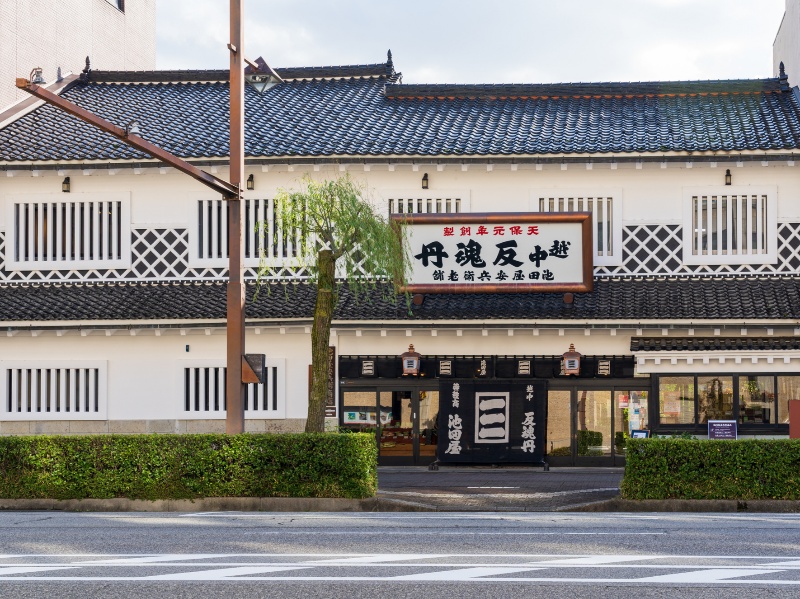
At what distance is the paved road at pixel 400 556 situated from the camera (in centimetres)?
954

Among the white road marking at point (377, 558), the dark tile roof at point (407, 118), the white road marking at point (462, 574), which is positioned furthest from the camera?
the dark tile roof at point (407, 118)

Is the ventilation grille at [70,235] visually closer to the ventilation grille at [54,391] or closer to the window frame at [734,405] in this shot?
the ventilation grille at [54,391]

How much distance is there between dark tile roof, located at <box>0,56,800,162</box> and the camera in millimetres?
26875

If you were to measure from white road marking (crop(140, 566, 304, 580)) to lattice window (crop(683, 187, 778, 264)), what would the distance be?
18.1 m

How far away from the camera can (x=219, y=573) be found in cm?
1029

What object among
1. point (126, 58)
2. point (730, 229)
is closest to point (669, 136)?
point (730, 229)

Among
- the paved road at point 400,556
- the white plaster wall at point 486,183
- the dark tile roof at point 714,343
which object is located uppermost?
the white plaster wall at point 486,183

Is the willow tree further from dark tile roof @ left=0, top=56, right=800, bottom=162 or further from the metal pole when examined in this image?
dark tile roof @ left=0, top=56, right=800, bottom=162

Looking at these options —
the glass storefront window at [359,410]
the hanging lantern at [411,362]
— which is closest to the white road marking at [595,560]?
the hanging lantern at [411,362]

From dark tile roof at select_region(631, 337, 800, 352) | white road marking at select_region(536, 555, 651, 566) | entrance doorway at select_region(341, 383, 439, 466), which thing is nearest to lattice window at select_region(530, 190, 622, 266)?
dark tile roof at select_region(631, 337, 800, 352)

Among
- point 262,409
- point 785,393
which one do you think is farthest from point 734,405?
point 262,409

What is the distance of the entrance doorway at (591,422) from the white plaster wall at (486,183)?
4.22m

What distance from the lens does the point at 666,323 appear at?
24.7 meters

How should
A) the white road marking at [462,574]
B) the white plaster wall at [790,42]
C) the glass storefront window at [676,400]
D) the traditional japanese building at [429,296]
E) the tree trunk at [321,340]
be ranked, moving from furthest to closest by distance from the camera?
the white plaster wall at [790,42], the glass storefront window at [676,400], the traditional japanese building at [429,296], the tree trunk at [321,340], the white road marking at [462,574]
